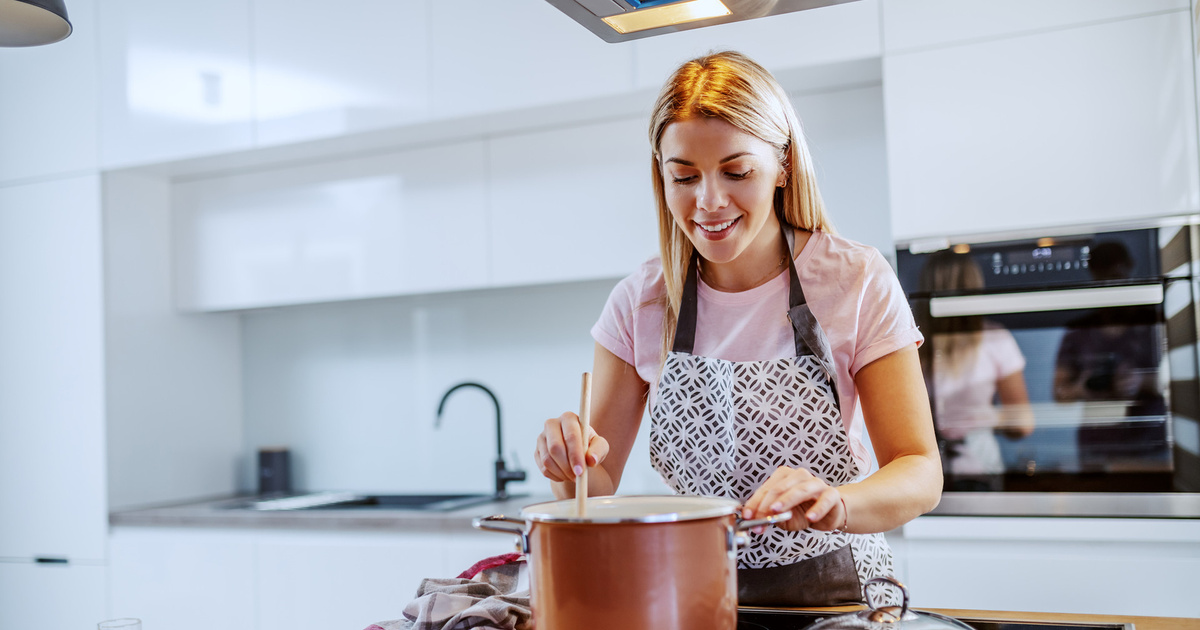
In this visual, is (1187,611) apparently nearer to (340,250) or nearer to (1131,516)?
(1131,516)

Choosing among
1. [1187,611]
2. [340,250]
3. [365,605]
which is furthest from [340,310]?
[1187,611]

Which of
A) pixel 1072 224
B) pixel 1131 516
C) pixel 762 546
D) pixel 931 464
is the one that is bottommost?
pixel 1131 516

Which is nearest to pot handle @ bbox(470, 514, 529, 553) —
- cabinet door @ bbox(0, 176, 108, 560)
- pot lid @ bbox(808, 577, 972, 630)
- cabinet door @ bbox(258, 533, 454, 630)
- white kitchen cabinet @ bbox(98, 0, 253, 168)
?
pot lid @ bbox(808, 577, 972, 630)

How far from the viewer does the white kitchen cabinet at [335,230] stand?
2.76m

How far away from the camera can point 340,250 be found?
9.46 feet

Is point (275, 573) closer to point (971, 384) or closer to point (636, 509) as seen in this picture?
point (971, 384)

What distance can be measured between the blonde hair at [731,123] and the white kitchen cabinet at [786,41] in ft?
3.10

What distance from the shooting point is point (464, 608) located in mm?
872

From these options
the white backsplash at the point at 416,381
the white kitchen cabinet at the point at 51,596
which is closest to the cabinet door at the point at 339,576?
the white backsplash at the point at 416,381

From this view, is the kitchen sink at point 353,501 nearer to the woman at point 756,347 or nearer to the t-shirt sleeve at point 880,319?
the woman at point 756,347

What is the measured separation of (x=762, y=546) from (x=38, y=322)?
8.76ft

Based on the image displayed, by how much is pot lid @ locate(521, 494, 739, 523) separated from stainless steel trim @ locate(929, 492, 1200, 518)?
142 centimetres

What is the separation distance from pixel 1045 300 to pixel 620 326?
1.17 meters

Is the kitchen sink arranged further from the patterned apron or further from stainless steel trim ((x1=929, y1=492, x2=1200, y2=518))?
the patterned apron
